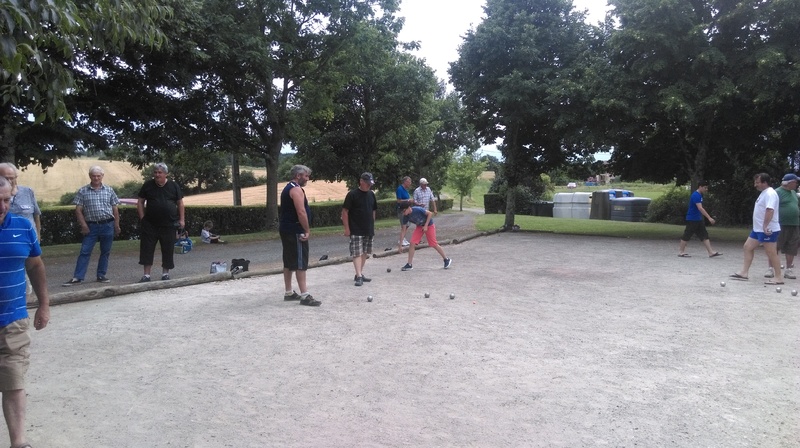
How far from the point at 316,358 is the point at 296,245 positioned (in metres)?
2.55

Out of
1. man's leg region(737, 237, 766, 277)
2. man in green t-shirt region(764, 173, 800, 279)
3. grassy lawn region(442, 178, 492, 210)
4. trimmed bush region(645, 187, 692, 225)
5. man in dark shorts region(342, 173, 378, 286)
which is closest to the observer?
man in dark shorts region(342, 173, 378, 286)

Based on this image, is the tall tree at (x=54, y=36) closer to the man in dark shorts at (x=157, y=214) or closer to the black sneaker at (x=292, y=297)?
the man in dark shorts at (x=157, y=214)

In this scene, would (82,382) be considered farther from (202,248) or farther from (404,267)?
(202,248)

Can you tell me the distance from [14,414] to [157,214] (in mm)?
6072

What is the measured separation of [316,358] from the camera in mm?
5535

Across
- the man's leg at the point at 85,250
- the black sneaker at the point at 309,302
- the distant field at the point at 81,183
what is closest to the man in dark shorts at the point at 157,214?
the man's leg at the point at 85,250

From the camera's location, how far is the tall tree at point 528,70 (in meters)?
19.3

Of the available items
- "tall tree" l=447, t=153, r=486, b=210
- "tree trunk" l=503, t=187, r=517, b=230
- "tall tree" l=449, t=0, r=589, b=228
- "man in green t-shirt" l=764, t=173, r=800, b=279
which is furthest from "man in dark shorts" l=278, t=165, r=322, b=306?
"tall tree" l=447, t=153, r=486, b=210

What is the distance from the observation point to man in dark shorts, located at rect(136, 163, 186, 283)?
30.3ft

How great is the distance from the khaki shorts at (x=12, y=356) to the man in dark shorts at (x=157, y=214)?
589 cm

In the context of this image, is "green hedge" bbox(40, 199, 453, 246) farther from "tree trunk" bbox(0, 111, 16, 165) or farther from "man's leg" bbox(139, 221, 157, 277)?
"man's leg" bbox(139, 221, 157, 277)

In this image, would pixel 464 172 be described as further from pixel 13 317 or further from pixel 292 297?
pixel 13 317

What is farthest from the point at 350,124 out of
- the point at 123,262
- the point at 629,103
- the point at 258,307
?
the point at 258,307

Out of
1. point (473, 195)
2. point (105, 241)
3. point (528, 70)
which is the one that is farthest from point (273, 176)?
point (473, 195)
